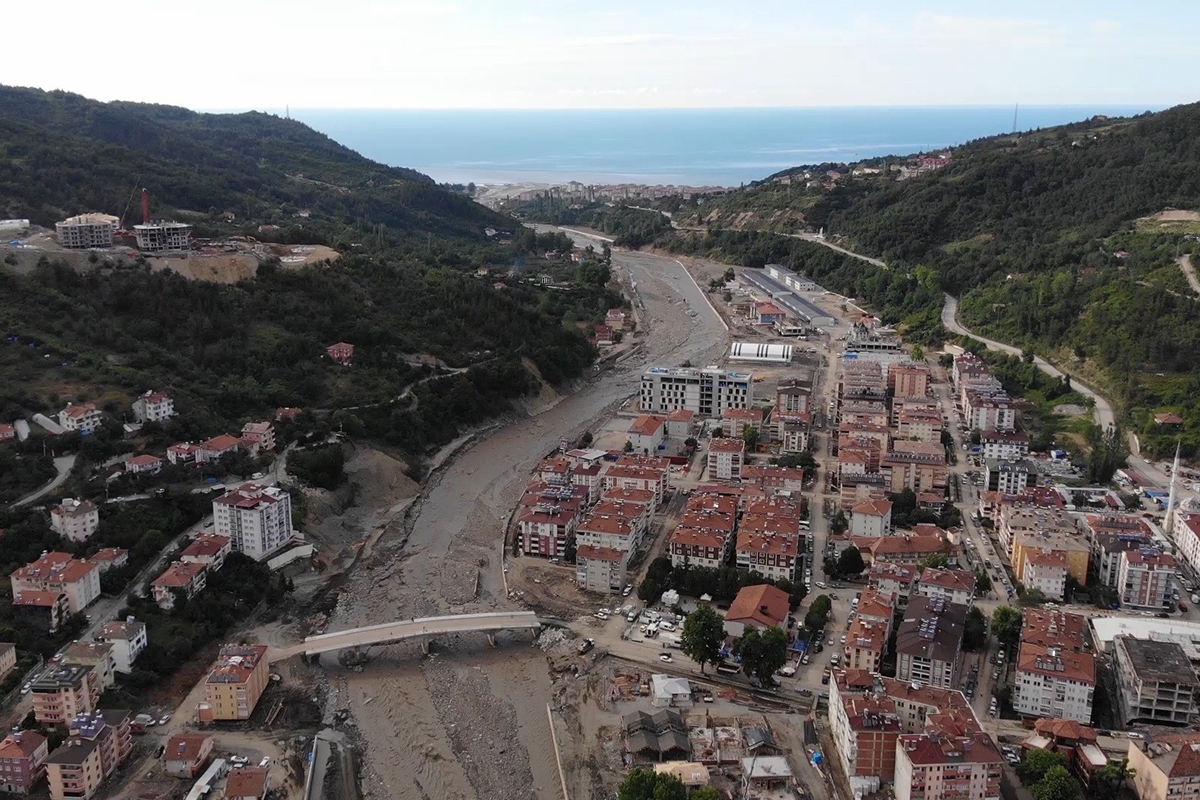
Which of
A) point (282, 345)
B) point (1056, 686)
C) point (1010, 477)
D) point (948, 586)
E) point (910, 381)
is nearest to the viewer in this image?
point (1056, 686)

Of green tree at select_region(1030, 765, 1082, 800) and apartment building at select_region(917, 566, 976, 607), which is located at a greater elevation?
apartment building at select_region(917, 566, 976, 607)

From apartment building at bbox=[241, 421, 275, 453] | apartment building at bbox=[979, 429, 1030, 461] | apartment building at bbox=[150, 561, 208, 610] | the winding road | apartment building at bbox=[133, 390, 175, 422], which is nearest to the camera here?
apartment building at bbox=[150, 561, 208, 610]

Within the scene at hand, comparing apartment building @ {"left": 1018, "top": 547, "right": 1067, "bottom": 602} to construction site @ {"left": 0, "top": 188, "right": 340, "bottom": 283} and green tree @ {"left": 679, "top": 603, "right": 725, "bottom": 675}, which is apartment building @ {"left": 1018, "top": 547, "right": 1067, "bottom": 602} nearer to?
green tree @ {"left": 679, "top": 603, "right": 725, "bottom": 675}

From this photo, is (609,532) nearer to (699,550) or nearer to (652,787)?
(699,550)

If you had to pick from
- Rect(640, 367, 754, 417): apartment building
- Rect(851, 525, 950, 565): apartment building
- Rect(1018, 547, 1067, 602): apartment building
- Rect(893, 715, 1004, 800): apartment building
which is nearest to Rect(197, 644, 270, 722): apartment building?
Rect(893, 715, 1004, 800): apartment building

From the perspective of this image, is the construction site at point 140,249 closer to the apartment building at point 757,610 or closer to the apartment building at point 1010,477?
the apartment building at point 757,610

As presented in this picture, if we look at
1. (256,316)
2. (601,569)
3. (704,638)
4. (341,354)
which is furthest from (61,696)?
(256,316)
